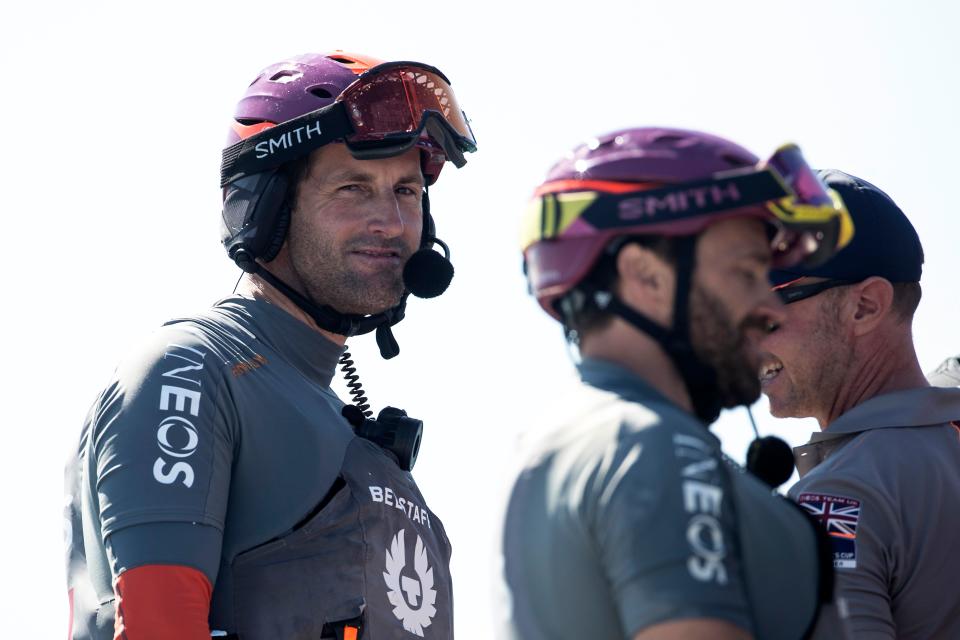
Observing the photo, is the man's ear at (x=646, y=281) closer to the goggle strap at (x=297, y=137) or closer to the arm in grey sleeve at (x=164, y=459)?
the arm in grey sleeve at (x=164, y=459)

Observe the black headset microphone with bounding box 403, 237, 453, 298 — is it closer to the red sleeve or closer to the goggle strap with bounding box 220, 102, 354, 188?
the goggle strap with bounding box 220, 102, 354, 188

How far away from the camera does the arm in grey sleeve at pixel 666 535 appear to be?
212cm

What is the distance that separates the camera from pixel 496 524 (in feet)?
8.14

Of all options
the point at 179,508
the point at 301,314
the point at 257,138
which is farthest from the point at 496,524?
the point at 257,138

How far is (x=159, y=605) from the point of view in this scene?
3.27m

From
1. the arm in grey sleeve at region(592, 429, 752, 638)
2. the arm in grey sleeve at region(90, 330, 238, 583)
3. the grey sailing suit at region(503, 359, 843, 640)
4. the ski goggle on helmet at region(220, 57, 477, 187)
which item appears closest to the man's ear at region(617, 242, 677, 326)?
the grey sailing suit at region(503, 359, 843, 640)

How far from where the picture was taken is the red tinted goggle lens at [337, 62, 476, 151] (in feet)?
14.6

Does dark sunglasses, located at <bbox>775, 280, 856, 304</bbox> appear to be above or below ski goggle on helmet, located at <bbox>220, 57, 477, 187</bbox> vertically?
below

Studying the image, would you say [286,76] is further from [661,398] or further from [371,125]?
[661,398]

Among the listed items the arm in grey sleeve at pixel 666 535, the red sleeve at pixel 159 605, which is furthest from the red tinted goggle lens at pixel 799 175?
the red sleeve at pixel 159 605

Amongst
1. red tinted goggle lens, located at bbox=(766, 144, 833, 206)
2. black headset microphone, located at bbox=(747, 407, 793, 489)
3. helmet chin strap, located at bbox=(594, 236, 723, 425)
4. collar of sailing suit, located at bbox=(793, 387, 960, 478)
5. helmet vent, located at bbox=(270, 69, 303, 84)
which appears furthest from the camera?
helmet vent, located at bbox=(270, 69, 303, 84)

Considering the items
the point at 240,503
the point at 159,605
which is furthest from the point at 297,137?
the point at 159,605

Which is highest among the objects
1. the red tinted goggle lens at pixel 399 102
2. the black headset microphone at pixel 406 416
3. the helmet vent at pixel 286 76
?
the helmet vent at pixel 286 76

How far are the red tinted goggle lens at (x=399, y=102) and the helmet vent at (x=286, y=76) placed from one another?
0.78 ft
